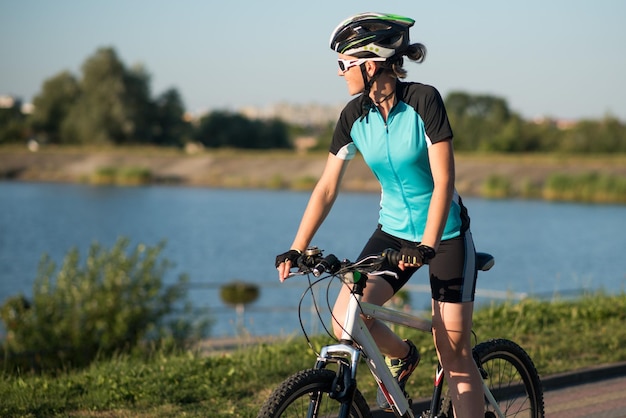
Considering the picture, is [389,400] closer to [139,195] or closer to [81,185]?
[139,195]

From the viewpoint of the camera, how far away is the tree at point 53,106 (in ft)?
361

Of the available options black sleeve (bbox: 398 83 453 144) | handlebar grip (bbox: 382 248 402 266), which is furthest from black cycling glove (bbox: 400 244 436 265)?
black sleeve (bbox: 398 83 453 144)

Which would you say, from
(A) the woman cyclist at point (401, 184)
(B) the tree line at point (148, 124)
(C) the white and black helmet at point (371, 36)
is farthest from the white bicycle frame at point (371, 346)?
(B) the tree line at point (148, 124)

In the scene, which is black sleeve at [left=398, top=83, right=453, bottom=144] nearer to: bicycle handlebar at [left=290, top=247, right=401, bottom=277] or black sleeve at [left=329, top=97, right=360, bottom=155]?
black sleeve at [left=329, top=97, right=360, bottom=155]

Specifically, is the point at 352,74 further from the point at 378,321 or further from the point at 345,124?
the point at 378,321

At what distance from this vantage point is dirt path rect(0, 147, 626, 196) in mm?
84106

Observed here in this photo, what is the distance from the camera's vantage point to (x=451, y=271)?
176 inches

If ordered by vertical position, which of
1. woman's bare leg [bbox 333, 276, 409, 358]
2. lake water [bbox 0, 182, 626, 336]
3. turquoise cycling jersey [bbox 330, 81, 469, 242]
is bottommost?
lake water [bbox 0, 182, 626, 336]

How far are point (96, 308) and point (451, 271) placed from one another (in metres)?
8.40

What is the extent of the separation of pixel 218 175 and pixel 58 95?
85.7 ft

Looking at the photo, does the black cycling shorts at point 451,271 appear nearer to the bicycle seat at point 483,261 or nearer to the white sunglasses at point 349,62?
the bicycle seat at point 483,261

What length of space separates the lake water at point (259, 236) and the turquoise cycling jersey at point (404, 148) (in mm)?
12015

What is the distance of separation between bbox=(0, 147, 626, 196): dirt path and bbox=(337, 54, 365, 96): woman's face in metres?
74.9

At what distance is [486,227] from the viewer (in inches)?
2178
